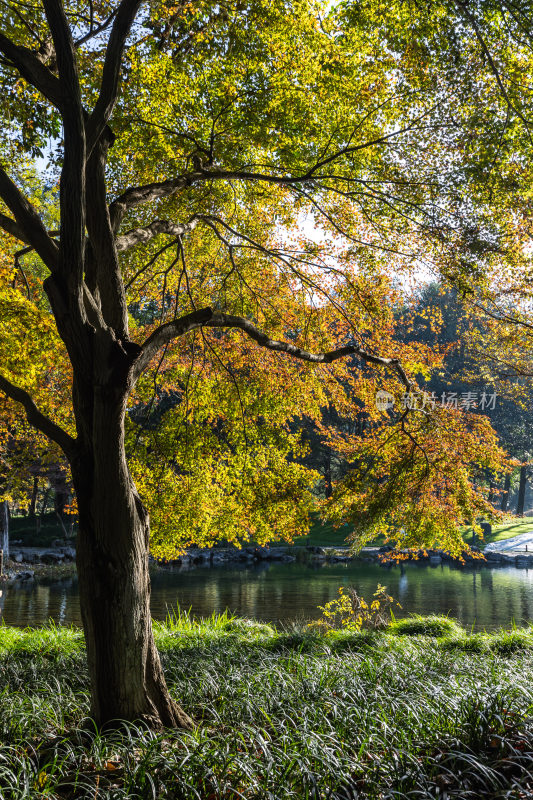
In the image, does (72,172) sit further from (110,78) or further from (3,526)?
(3,526)

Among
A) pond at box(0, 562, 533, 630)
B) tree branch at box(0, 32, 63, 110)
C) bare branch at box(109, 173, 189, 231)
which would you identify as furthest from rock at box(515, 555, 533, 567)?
tree branch at box(0, 32, 63, 110)

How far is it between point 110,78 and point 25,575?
1946 centimetres

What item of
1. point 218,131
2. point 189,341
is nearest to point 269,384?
point 189,341

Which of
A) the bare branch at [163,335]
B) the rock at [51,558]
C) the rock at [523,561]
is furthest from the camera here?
the rock at [523,561]

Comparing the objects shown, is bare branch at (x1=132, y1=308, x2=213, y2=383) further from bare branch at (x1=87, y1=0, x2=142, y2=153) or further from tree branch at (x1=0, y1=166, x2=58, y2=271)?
bare branch at (x1=87, y1=0, x2=142, y2=153)

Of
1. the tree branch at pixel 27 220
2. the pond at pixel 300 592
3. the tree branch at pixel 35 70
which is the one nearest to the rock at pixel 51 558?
the pond at pixel 300 592

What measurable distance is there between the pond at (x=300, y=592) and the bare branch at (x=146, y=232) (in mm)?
9230

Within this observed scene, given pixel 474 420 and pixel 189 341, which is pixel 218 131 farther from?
pixel 474 420

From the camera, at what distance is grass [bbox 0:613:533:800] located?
111 inches

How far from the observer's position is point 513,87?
5.30 meters

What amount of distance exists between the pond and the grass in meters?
7.46

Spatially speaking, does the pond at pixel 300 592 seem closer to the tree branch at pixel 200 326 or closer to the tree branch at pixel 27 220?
the tree branch at pixel 200 326

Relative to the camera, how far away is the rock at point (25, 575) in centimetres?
1977

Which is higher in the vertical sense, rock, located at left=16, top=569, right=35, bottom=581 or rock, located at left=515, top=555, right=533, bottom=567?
rock, located at left=16, top=569, right=35, bottom=581
